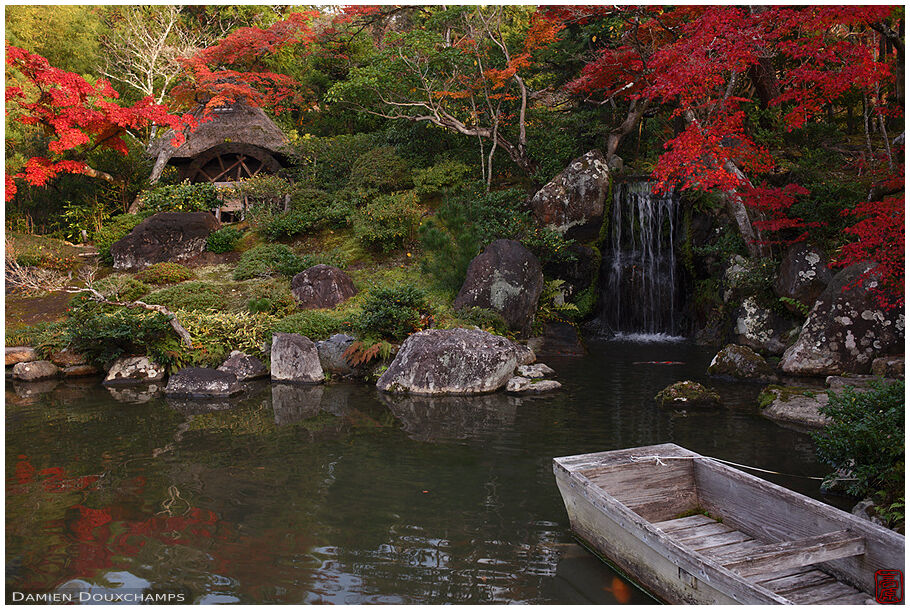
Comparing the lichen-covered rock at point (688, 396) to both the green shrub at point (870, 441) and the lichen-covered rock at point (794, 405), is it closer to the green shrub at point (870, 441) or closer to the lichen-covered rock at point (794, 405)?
the lichen-covered rock at point (794, 405)

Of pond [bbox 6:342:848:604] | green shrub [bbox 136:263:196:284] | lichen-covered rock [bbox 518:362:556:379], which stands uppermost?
green shrub [bbox 136:263:196:284]

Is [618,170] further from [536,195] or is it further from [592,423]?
[592,423]

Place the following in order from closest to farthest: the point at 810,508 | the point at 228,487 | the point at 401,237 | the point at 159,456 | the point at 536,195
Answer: the point at 810,508 < the point at 228,487 < the point at 159,456 < the point at 536,195 < the point at 401,237

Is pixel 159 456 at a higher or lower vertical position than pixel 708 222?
lower

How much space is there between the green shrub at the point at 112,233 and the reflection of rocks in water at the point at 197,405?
9.84 metres

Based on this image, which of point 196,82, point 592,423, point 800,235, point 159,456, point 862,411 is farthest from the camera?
point 196,82

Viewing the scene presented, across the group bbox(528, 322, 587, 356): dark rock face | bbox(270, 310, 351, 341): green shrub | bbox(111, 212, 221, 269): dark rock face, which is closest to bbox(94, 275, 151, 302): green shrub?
bbox(111, 212, 221, 269): dark rock face

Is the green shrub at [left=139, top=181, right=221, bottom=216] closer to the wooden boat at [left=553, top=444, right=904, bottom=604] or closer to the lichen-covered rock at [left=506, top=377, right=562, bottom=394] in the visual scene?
the lichen-covered rock at [left=506, top=377, right=562, bottom=394]

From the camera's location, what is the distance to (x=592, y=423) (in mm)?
8594

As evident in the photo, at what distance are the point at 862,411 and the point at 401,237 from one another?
1313cm

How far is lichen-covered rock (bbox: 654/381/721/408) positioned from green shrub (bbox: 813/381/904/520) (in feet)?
9.93

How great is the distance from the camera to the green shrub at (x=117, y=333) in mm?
11594

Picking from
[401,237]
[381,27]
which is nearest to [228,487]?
[401,237]

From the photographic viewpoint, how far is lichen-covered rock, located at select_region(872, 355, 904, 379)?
9.59 m
